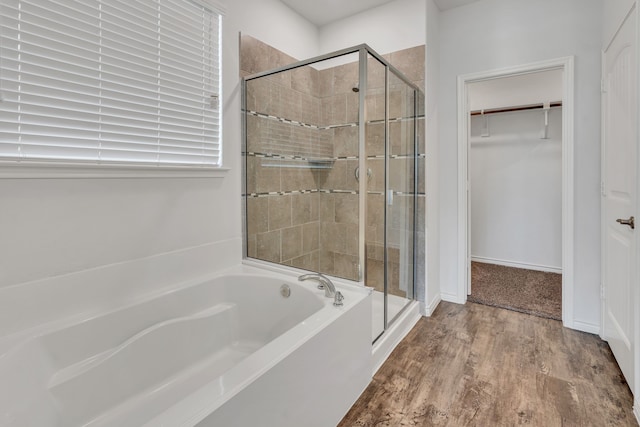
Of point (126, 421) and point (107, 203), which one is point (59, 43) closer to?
point (107, 203)

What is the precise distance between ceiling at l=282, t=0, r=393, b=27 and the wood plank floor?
8.91 ft

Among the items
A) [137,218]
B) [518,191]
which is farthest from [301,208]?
[518,191]

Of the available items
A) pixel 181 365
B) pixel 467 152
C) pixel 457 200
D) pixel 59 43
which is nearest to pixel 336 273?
pixel 181 365

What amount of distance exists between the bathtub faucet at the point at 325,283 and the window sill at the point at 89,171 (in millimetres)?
879

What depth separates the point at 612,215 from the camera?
6.61 feet

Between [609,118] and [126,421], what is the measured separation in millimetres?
3111

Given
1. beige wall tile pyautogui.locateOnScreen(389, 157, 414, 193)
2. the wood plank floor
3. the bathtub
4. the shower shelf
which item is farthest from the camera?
the shower shelf

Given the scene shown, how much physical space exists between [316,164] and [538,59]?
191cm

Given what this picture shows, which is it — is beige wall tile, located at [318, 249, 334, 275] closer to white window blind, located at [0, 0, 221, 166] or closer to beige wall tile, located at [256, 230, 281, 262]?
beige wall tile, located at [256, 230, 281, 262]

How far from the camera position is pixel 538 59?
2516mm

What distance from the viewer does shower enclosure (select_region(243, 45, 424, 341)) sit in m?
2.12

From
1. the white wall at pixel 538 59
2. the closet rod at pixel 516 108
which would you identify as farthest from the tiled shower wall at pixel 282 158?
the closet rod at pixel 516 108

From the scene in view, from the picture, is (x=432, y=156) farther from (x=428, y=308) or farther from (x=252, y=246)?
(x=252, y=246)

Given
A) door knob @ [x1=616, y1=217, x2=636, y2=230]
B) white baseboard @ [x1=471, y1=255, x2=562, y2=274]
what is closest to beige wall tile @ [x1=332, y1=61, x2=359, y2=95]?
door knob @ [x1=616, y1=217, x2=636, y2=230]
